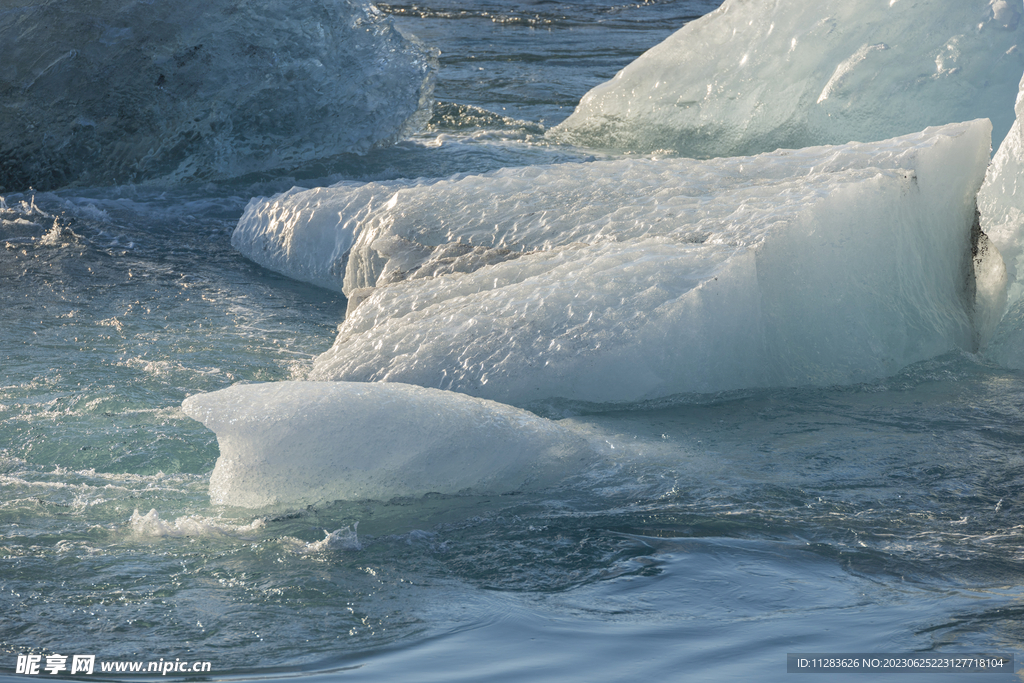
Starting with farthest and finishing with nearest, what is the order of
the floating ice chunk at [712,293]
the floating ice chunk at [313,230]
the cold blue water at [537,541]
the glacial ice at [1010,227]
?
the floating ice chunk at [313,230] < the glacial ice at [1010,227] < the floating ice chunk at [712,293] < the cold blue water at [537,541]

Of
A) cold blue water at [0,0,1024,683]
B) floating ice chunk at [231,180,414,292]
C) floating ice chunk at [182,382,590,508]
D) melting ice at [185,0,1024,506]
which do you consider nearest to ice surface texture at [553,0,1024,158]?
melting ice at [185,0,1024,506]

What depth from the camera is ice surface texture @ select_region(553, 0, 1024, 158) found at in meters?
5.89

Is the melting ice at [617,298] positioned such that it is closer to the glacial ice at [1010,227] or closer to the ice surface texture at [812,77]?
the glacial ice at [1010,227]

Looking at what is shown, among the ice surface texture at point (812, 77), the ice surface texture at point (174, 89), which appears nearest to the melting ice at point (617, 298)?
the ice surface texture at point (812, 77)

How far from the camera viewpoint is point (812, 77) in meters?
6.41

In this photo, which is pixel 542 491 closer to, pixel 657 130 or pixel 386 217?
pixel 386 217

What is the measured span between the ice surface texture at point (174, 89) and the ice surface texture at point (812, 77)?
1847mm

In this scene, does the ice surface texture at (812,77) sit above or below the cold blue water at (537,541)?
above

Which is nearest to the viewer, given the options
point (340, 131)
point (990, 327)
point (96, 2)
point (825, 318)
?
point (825, 318)

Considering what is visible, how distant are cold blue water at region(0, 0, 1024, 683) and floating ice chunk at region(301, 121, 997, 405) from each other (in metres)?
0.14

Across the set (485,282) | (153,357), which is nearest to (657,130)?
(485,282)

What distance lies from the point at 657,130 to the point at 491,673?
5.79 meters

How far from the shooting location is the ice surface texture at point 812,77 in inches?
232

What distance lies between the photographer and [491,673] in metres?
1.92
